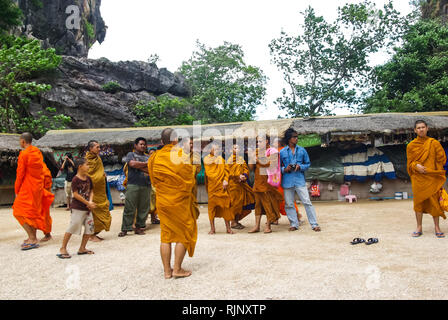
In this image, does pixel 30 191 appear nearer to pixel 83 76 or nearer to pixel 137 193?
pixel 137 193

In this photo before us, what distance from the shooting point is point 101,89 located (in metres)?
27.1

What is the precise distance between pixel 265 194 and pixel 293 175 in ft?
2.05

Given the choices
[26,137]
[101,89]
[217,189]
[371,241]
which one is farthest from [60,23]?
[371,241]

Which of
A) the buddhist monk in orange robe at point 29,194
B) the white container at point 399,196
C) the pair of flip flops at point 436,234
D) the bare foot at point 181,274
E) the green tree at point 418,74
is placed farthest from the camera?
the green tree at point 418,74

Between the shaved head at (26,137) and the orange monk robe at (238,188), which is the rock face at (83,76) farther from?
the orange monk robe at (238,188)

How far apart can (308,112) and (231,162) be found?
2005 centimetres

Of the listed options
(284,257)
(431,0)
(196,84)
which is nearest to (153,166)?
(284,257)

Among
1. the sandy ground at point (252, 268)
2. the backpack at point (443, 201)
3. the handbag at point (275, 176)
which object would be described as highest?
the handbag at point (275, 176)

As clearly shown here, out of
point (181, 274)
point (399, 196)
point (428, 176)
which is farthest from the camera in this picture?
point (399, 196)

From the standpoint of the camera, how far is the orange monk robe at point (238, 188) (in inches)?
252

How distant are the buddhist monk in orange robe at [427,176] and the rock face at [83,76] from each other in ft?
78.3

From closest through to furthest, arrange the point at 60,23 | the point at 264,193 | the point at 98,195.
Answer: the point at 98,195
the point at 264,193
the point at 60,23

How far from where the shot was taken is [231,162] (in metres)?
6.51

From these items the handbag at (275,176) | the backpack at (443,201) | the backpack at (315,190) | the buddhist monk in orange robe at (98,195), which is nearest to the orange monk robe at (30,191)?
the buddhist monk in orange robe at (98,195)
